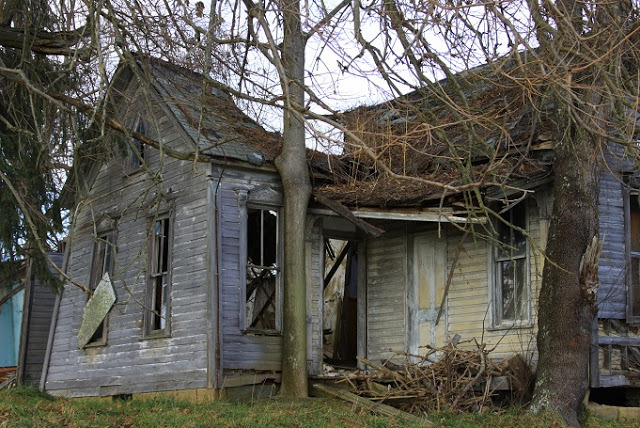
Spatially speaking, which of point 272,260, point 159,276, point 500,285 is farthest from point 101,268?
point 500,285

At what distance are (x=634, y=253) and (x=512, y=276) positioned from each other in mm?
1848

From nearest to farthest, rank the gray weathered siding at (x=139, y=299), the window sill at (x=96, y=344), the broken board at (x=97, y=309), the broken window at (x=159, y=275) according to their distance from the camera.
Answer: the gray weathered siding at (x=139, y=299) → the broken window at (x=159, y=275) → the window sill at (x=96, y=344) → the broken board at (x=97, y=309)

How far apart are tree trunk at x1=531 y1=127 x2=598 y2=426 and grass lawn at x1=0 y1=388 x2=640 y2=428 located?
50 cm

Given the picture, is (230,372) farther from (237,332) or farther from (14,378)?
(14,378)

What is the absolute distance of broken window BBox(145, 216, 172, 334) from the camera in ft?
54.0

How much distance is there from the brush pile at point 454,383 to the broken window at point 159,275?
4498 mm

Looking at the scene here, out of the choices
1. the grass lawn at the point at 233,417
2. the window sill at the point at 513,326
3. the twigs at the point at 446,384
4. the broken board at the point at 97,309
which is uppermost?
the broken board at the point at 97,309

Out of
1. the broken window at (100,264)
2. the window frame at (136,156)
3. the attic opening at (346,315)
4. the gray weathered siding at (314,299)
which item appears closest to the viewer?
the gray weathered siding at (314,299)

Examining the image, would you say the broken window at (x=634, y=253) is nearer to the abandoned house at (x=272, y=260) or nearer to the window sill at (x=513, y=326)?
the abandoned house at (x=272, y=260)

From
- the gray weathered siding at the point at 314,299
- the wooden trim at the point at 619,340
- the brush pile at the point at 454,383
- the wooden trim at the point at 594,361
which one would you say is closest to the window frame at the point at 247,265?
the gray weathered siding at the point at 314,299

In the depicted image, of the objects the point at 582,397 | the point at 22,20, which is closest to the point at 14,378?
the point at 22,20

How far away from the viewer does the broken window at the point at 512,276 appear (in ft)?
47.5

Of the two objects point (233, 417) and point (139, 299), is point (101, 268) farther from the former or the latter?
point (233, 417)

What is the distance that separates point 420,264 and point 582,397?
4294 mm
